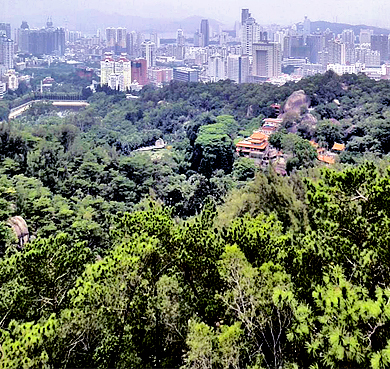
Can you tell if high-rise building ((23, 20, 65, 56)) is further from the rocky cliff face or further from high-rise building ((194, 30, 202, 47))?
the rocky cliff face

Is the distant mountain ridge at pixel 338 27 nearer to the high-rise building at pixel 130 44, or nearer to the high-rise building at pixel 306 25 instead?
the high-rise building at pixel 306 25

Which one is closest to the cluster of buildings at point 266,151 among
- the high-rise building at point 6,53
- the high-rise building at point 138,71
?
the high-rise building at point 138,71

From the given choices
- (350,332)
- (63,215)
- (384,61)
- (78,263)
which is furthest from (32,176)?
(384,61)

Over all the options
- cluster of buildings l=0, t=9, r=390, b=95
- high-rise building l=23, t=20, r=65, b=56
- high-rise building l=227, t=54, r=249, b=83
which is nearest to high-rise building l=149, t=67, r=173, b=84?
cluster of buildings l=0, t=9, r=390, b=95

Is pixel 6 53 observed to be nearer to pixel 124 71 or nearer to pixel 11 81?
pixel 11 81

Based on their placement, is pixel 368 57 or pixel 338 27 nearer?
pixel 368 57

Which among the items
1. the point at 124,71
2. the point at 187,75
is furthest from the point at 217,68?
the point at 124,71
